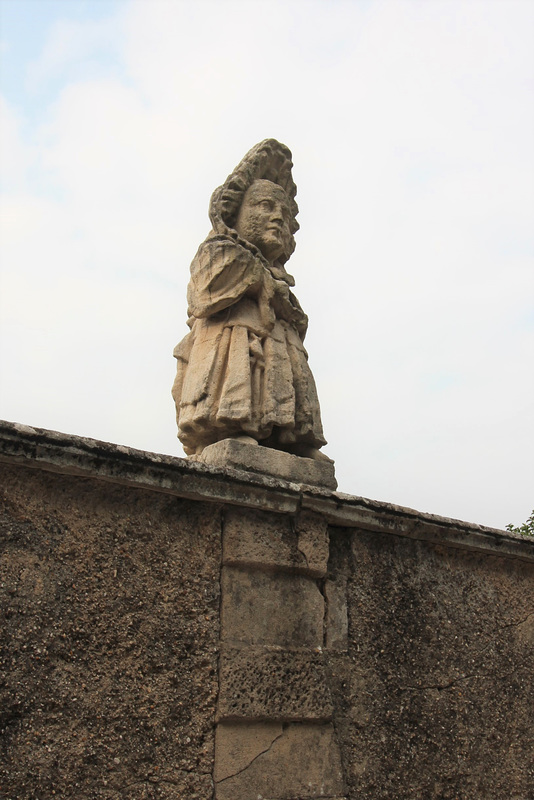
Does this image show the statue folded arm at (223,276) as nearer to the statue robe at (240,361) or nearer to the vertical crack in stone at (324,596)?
the statue robe at (240,361)

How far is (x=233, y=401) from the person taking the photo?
449 centimetres

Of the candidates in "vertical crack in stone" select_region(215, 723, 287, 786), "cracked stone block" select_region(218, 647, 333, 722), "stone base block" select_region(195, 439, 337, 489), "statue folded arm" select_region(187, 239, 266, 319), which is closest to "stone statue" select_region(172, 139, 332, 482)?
"statue folded arm" select_region(187, 239, 266, 319)

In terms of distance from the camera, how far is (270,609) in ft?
12.7

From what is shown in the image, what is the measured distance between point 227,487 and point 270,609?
61 centimetres

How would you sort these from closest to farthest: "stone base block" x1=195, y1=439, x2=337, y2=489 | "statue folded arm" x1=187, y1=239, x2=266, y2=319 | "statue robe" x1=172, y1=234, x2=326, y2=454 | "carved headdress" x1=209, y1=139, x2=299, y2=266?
"stone base block" x1=195, y1=439, x2=337, y2=489, "statue robe" x1=172, y1=234, x2=326, y2=454, "statue folded arm" x1=187, y1=239, x2=266, y2=319, "carved headdress" x1=209, y1=139, x2=299, y2=266

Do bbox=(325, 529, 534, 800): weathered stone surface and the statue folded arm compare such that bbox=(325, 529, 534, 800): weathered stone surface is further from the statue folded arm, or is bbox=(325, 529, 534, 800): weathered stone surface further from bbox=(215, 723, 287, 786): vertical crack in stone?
the statue folded arm

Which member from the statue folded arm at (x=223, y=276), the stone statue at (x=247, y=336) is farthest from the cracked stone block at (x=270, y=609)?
the statue folded arm at (x=223, y=276)

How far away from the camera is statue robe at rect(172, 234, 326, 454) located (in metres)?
4.54

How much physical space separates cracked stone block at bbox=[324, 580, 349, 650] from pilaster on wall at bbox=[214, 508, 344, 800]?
3cm

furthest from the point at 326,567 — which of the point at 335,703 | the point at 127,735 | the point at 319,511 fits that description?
the point at 127,735

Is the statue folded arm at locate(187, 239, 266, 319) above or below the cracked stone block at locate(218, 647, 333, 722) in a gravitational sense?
above

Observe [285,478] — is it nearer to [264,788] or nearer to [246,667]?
[246,667]

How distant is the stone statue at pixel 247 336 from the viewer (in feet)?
14.9

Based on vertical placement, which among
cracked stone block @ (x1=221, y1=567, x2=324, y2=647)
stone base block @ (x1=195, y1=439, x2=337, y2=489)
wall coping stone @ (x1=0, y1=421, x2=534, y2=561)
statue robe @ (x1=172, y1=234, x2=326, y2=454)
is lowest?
cracked stone block @ (x1=221, y1=567, x2=324, y2=647)
